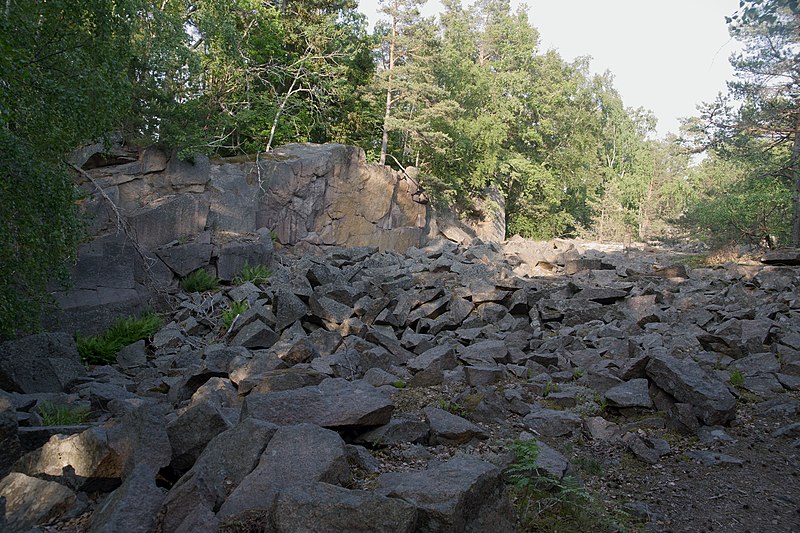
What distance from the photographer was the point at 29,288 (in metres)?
7.94

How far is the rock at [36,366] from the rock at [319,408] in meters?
4.07

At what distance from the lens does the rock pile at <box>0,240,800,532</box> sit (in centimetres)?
313

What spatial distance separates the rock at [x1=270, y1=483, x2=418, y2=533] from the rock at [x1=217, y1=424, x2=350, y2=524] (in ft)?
0.72

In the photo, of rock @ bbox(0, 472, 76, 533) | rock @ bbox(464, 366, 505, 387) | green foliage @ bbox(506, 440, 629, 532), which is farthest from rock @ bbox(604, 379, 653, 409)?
rock @ bbox(0, 472, 76, 533)

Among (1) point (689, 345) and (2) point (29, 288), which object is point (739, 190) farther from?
(2) point (29, 288)

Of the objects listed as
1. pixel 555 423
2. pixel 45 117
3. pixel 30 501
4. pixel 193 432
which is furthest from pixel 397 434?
pixel 45 117

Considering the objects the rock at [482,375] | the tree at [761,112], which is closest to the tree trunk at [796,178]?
the tree at [761,112]

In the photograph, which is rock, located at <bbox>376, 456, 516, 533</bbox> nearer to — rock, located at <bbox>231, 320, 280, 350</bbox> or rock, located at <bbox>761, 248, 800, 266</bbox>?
rock, located at <bbox>231, 320, 280, 350</bbox>

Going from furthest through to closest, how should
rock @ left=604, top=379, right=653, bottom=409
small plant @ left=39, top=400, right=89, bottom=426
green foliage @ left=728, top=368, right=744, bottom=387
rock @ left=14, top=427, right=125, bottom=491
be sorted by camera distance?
green foliage @ left=728, top=368, right=744, bottom=387, rock @ left=604, top=379, right=653, bottom=409, small plant @ left=39, top=400, right=89, bottom=426, rock @ left=14, top=427, right=125, bottom=491

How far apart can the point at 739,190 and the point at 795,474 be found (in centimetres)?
2378

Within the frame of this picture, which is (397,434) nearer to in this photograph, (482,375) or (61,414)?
(482,375)

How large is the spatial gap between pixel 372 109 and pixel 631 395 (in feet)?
78.3

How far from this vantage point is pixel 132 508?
2.99 meters

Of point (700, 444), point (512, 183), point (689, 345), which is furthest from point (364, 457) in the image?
point (512, 183)
